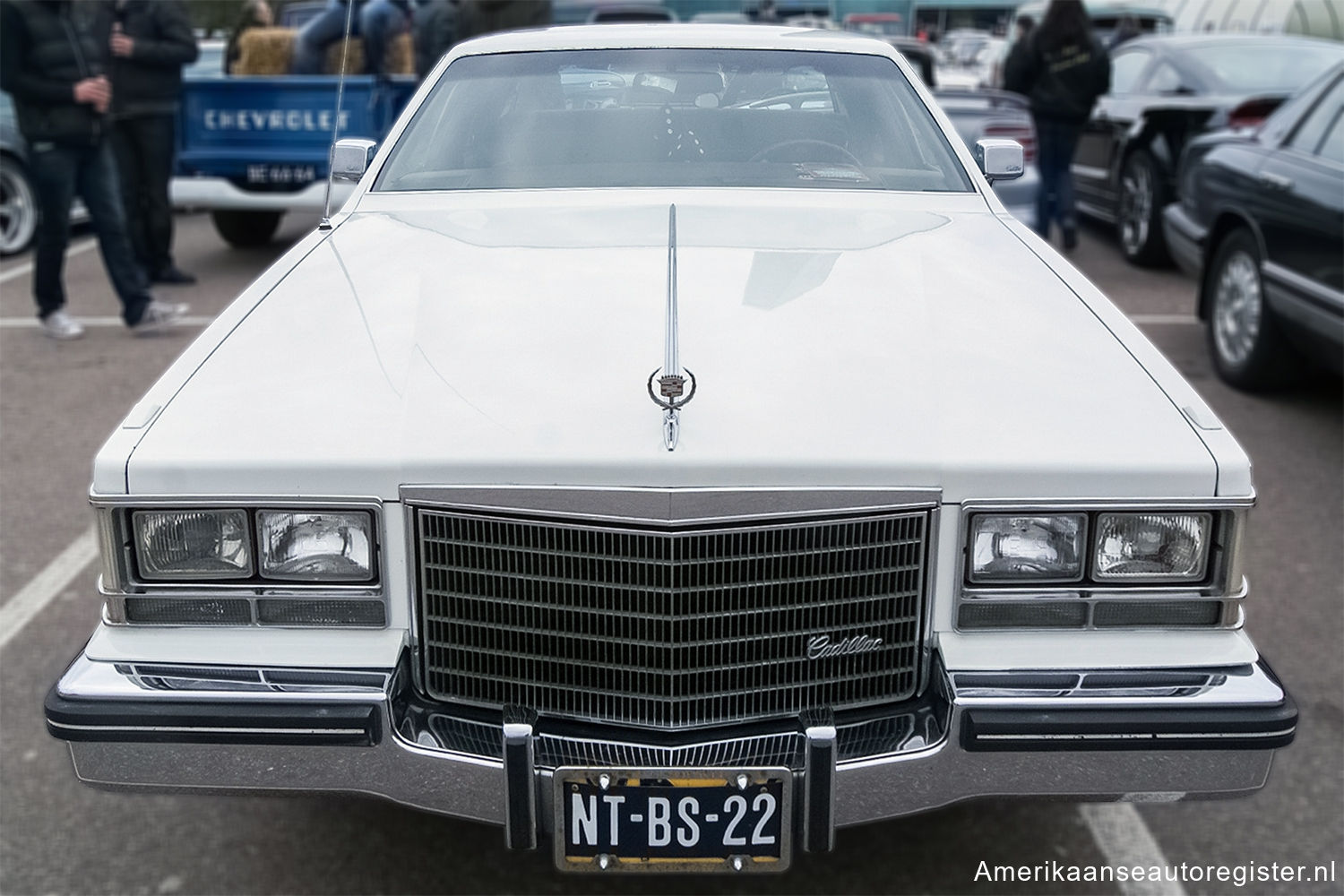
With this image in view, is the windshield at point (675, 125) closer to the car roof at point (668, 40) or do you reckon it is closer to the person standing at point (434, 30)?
the car roof at point (668, 40)

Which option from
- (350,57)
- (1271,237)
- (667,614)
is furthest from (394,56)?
(667,614)

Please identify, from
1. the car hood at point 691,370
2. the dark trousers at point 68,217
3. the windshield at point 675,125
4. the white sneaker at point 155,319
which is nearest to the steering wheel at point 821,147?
the windshield at point 675,125

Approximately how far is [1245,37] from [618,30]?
264 inches

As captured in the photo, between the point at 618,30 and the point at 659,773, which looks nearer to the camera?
the point at 659,773

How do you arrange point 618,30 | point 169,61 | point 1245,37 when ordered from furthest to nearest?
point 1245,37
point 169,61
point 618,30

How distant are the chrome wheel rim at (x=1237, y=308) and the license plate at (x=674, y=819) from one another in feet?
14.6

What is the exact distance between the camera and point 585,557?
214cm

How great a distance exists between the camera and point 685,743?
224 centimetres

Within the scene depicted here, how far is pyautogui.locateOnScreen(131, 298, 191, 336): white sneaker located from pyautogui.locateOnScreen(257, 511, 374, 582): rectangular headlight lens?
17.7 ft

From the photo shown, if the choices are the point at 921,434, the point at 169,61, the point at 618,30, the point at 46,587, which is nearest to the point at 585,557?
the point at 921,434

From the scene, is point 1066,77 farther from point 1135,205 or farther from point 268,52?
point 268,52

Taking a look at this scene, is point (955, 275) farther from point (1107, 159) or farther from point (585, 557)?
point (1107, 159)

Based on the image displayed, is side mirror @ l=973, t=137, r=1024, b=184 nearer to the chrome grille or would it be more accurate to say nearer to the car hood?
the car hood

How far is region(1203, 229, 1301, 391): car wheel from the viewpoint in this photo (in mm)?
5707
